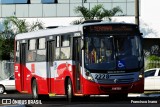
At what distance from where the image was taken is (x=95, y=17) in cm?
4928

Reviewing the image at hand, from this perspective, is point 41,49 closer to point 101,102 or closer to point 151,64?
point 101,102

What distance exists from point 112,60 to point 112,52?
0.30 meters

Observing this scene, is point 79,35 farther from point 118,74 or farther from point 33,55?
point 33,55

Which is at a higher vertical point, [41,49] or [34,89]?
[41,49]

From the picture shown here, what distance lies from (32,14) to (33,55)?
110 ft

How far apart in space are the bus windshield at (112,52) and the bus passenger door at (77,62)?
50cm

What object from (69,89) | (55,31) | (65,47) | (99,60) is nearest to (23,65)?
(55,31)

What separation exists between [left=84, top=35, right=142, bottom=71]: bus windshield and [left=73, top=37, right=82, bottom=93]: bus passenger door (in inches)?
19.9

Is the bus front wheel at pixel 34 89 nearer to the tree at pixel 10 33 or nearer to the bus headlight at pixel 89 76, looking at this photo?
the bus headlight at pixel 89 76

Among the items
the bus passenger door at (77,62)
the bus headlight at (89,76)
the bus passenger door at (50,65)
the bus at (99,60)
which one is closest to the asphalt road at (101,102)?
the bus at (99,60)

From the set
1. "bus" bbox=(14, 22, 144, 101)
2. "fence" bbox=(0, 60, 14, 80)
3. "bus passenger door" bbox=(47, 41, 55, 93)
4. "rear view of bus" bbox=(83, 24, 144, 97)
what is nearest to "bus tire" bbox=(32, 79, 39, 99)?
"bus passenger door" bbox=(47, 41, 55, 93)

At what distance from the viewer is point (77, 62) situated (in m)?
22.4

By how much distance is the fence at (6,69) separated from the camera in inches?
1949

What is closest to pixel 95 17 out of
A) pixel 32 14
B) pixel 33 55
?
pixel 32 14
